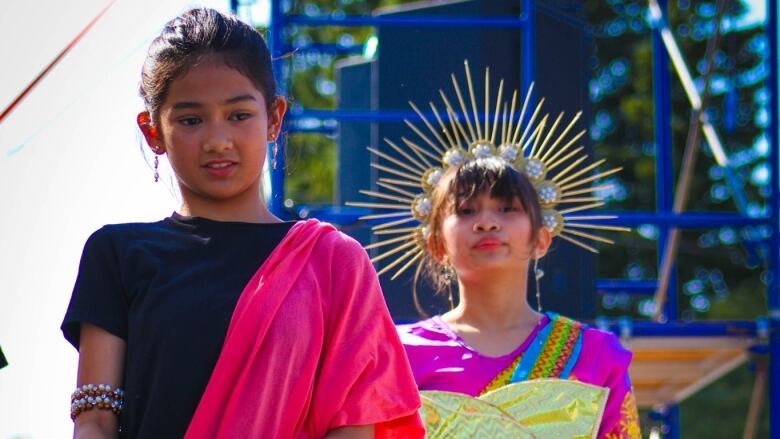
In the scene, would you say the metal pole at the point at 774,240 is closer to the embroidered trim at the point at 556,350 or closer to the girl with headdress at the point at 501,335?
the girl with headdress at the point at 501,335

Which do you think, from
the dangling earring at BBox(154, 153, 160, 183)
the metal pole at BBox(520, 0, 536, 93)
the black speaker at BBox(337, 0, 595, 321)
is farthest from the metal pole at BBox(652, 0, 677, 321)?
the dangling earring at BBox(154, 153, 160, 183)

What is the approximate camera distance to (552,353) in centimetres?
362

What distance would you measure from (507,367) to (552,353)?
0.40 feet

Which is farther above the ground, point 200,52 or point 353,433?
point 200,52

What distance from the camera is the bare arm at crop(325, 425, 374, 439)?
7.40 ft

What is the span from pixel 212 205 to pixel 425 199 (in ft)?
5.53

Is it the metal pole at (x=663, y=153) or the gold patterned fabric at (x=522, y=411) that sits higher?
the metal pole at (x=663, y=153)

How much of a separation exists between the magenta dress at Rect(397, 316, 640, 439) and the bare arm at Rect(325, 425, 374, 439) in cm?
127

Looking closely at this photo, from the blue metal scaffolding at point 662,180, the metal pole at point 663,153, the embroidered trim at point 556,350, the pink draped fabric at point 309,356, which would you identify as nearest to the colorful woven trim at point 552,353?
the embroidered trim at point 556,350

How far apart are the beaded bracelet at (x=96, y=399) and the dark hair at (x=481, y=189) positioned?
1667mm

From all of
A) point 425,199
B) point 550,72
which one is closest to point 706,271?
point 550,72

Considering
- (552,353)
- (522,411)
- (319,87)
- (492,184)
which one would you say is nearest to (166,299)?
(522,411)

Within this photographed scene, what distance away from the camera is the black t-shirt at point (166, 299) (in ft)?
7.34

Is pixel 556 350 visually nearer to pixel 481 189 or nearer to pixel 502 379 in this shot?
pixel 502 379
